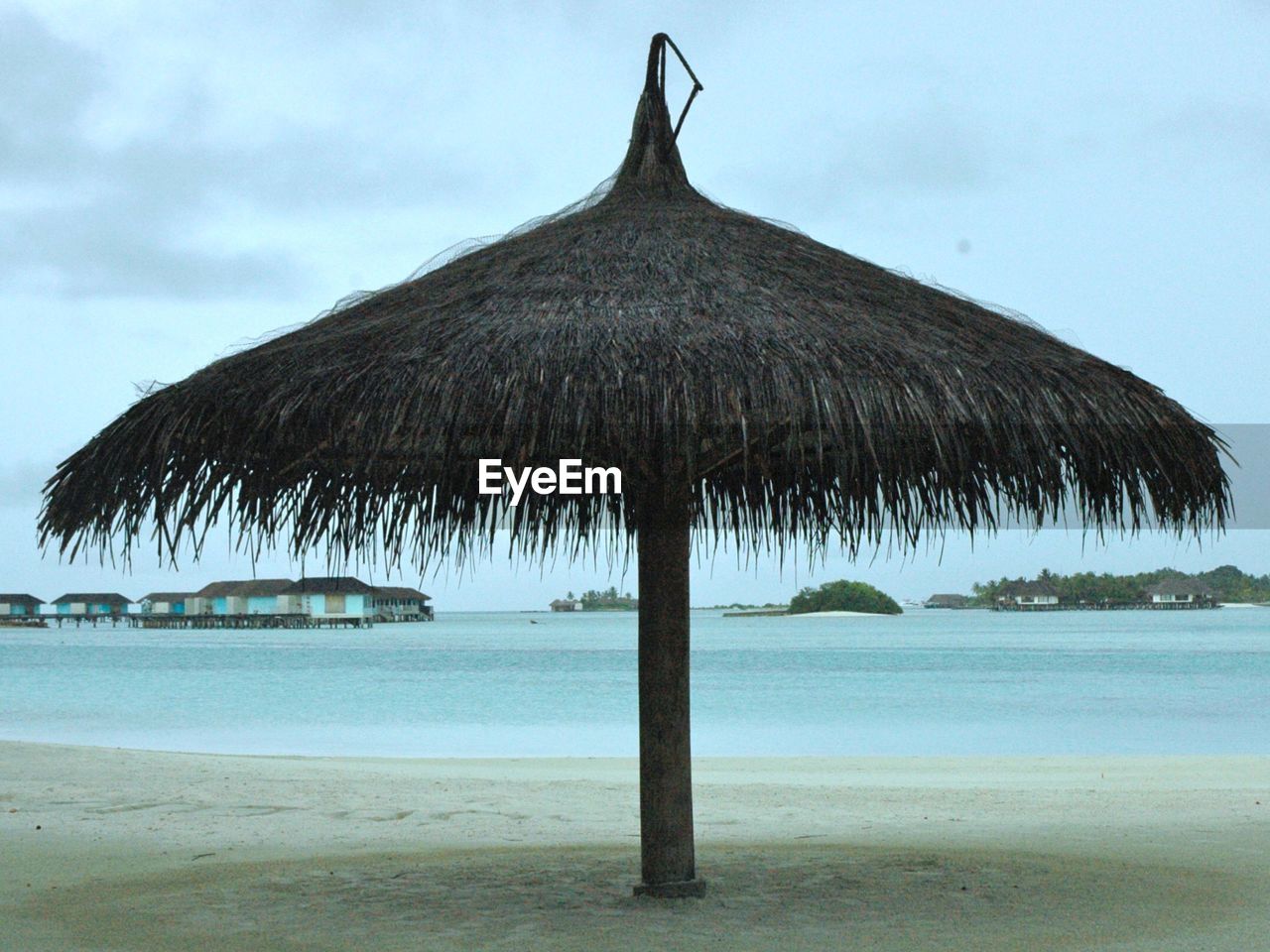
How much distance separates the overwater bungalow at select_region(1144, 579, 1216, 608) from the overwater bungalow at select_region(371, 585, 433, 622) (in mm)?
62624

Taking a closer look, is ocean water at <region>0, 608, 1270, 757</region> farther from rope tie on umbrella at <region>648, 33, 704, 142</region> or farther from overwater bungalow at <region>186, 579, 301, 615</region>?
overwater bungalow at <region>186, 579, 301, 615</region>

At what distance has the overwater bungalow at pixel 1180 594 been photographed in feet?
402

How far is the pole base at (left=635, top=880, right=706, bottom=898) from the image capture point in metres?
5.25

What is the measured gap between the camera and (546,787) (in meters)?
11.3

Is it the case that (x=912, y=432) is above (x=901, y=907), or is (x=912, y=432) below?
above

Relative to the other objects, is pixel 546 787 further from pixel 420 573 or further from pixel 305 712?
pixel 305 712

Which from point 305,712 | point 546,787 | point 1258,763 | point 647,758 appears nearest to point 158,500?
point 647,758

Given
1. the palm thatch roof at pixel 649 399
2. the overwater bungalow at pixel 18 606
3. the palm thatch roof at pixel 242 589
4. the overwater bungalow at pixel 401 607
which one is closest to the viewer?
the palm thatch roof at pixel 649 399

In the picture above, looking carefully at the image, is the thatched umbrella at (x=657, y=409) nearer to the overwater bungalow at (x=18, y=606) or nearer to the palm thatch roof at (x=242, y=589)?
the palm thatch roof at (x=242, y=589)

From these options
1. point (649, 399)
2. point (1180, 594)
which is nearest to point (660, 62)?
point (649, 399)

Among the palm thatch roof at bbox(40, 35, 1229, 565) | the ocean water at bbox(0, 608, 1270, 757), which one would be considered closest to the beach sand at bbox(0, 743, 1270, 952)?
the palm thatch roof at bbox(40, 35, 1229, 565)

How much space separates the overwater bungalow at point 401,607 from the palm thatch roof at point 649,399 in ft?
299

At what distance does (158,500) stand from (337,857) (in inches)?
106

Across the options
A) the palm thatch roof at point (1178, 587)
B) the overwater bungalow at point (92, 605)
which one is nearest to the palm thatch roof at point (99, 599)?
the overwater bungalow at point (92, 605)
